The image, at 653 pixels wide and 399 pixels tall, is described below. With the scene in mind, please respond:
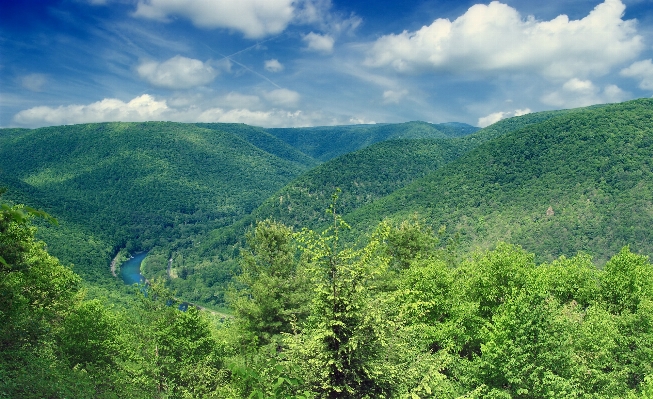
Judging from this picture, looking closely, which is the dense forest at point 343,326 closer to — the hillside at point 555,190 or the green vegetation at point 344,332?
the green vegetation at point 344,332

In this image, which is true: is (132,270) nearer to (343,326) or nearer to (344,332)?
(344,332)

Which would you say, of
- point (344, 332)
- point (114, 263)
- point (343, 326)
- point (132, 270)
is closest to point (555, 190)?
point (344, 332)

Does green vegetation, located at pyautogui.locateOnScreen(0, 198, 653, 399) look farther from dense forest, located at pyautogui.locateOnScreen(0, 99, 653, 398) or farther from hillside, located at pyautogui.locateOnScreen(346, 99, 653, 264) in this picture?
hillside, located at pyautogui.locateOnScreen(346, 99, 653, 264)

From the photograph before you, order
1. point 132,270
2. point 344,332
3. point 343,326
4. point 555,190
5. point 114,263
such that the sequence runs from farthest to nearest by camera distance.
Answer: point 132,270, point 114,263, point 555,190, point 344,332, point 343,326

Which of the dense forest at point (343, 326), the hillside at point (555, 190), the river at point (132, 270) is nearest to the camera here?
the dense forest at point (343, 326)

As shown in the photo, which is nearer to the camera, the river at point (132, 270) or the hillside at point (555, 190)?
the hillside at point (555, 190)

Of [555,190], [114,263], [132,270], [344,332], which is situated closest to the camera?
[344,332]

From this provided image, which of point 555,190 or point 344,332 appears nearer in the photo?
point 344,332

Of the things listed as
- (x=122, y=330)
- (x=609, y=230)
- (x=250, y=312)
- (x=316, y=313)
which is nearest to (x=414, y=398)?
(x=316, y=313)

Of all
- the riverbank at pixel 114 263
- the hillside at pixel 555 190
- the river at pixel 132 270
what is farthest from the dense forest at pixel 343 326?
the riverbank at pixel 114 263
